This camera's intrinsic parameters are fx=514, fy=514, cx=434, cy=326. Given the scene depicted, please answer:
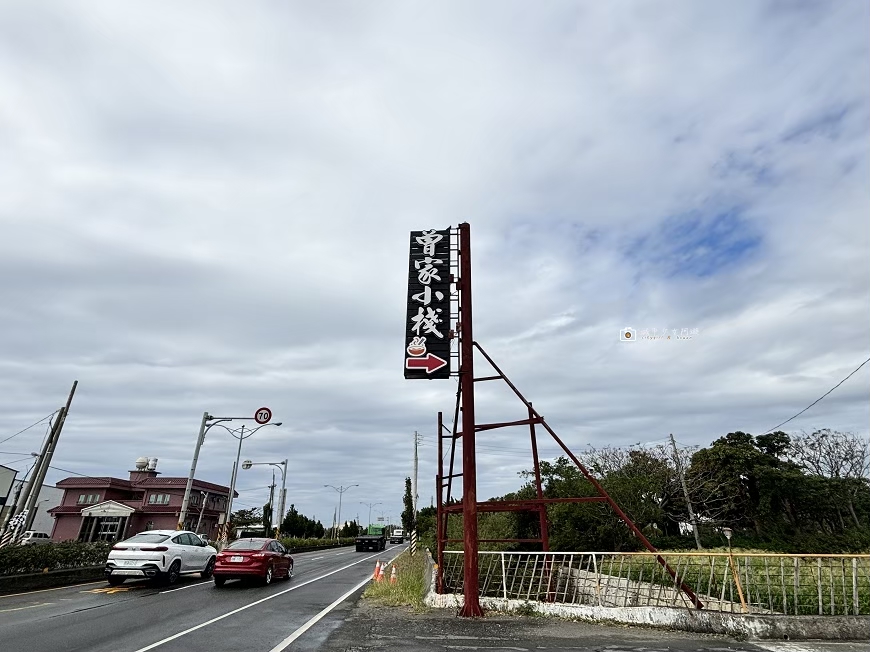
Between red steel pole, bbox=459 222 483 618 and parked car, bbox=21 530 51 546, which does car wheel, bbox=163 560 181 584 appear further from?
red steel pole, bbox=459 222 483 618

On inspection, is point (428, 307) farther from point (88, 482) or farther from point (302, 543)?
point (88, 482)

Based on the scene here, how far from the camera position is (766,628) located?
7.51 m

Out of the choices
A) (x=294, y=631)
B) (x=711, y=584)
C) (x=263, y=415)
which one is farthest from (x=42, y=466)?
(x=711, y=584)

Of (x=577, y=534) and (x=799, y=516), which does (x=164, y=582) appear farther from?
(x=799, y=516)

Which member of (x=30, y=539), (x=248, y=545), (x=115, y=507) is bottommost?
(x=248, y=545)

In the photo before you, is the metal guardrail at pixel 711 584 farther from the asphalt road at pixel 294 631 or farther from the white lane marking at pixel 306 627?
the white lane marking at pixel 306 627

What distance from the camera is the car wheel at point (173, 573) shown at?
1435cm

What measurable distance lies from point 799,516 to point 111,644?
1663 inches

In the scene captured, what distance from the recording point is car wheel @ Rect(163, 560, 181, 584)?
14352mm

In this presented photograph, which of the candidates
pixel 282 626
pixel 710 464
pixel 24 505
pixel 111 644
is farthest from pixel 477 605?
pixel 710 464

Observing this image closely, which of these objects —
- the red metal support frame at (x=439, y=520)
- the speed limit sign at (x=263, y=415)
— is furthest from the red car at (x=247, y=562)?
the speed limit sign at (x=263, y=415)

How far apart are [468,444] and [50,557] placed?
13.0 m

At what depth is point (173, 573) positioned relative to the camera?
14.6 meters

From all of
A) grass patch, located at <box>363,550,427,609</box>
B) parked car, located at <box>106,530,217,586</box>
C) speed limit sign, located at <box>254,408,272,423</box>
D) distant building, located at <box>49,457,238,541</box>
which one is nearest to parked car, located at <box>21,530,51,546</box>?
distant building, located at <box>49,457,238,541</box>
